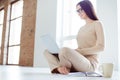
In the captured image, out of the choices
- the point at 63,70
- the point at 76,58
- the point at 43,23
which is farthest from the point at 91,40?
the point at 43,23

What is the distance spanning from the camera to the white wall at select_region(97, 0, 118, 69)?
413 cm

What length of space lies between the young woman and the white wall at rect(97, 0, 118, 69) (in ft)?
7.47

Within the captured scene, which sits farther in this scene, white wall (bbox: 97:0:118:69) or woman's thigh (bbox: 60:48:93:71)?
white wall (bbox: 97:0:118:69)

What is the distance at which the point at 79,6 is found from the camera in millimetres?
2004

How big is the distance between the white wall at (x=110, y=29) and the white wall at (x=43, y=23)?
1797 millimetres

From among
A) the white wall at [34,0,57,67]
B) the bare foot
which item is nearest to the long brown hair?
the bare foot

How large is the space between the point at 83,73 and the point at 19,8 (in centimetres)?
688

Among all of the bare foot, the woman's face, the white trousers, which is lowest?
the bare foot

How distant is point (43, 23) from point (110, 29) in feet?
8.44

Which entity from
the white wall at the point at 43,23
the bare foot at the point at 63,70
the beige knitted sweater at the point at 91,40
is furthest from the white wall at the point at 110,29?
the bare foot at the point at 63,70

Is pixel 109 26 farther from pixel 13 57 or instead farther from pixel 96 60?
pixel 13 57

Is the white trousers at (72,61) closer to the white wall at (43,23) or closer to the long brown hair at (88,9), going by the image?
the long brown hair at (88,9)

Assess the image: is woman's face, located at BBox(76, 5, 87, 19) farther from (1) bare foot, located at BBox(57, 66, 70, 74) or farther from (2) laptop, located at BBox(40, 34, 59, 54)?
(1) bare foot, located at BBox(57, 66, 70, 74)

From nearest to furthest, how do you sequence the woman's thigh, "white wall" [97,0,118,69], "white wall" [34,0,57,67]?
the woman's thigh
"white wall" [97,0,118,69]
"white wall" [34,0,57,67]
